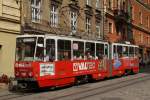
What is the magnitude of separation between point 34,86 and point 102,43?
727 cm

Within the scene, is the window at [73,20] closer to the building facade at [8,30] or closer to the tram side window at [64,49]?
the building facade at [8,30]

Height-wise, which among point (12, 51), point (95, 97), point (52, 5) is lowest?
point (95, 97)

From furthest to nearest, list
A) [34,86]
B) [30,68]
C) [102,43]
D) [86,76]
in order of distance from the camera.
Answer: [102,43] → [86,76] → [34,86] → [30,68]

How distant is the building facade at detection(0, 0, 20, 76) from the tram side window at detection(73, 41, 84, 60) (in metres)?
5.08

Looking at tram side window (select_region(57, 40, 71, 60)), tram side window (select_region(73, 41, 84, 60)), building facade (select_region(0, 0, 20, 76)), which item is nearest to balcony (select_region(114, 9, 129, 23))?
building facade (select_region(0, 0, 20, 76))

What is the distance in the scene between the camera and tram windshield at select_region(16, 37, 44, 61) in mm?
19250

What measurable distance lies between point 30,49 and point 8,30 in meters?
6.35

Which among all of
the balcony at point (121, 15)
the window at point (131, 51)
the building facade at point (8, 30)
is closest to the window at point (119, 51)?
the window at point (131, 51)

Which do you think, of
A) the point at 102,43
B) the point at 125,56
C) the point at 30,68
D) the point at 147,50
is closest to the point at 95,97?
the point at 30,68

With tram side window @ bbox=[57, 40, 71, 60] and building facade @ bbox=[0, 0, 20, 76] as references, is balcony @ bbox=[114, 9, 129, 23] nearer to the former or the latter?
building facade @ bbox=[0, 0, 20, 76]

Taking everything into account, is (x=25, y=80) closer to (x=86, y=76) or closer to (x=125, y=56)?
(x=86, y=76)

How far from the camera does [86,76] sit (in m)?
24.0

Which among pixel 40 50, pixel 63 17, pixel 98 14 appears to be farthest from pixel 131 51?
pixel 40 50

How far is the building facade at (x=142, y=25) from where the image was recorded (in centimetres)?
5606
